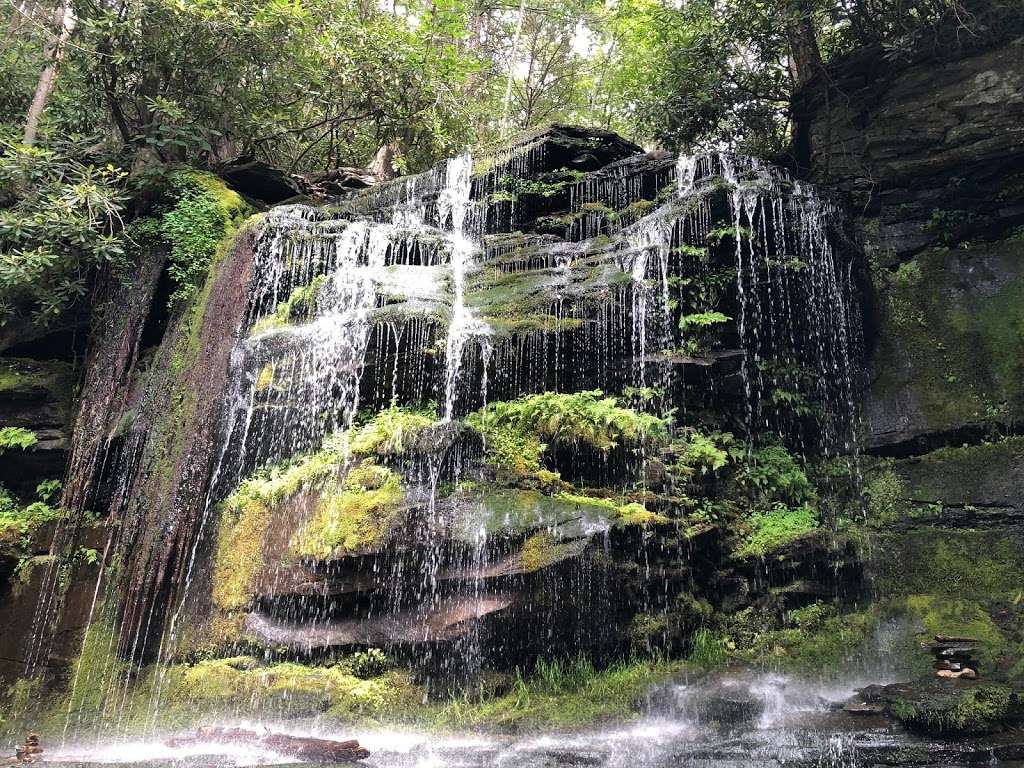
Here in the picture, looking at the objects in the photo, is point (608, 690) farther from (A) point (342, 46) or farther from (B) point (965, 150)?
(A) point (342, 46)

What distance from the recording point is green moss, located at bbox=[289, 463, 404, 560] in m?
7.78

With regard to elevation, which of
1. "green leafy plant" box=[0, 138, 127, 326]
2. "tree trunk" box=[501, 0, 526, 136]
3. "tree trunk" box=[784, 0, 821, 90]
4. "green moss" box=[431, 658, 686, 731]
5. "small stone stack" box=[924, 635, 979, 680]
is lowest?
"green moss" box=[431, 658, 686, 731]

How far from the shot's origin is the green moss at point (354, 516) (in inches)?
306

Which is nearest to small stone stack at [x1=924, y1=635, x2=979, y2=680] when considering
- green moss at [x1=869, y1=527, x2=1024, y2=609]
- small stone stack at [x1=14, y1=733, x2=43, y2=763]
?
green moss at [x1=869, y1=527, x2=1024, y2=609]

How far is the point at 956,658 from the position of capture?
23.6ft

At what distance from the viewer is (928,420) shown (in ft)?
33.7

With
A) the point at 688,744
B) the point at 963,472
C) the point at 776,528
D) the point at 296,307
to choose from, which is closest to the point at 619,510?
the point at 688,744

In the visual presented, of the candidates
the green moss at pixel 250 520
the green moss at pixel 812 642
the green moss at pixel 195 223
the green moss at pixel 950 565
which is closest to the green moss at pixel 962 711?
the green moss at pixel 812 642

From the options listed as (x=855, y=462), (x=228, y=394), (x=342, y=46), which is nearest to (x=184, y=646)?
(x=228, y=394)

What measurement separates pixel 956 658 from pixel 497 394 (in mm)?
5892

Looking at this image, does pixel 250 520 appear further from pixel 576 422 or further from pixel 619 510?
pixel 619 510

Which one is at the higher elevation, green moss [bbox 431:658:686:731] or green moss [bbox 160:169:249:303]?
green moss [bbox 160:169:249:303]

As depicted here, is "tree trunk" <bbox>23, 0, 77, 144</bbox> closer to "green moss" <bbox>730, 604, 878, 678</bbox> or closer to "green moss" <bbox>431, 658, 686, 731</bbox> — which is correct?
"green moss" <bbox>431, 658, 686, 731</bbox>

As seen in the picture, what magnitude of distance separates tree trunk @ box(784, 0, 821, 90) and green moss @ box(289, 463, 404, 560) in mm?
9611
